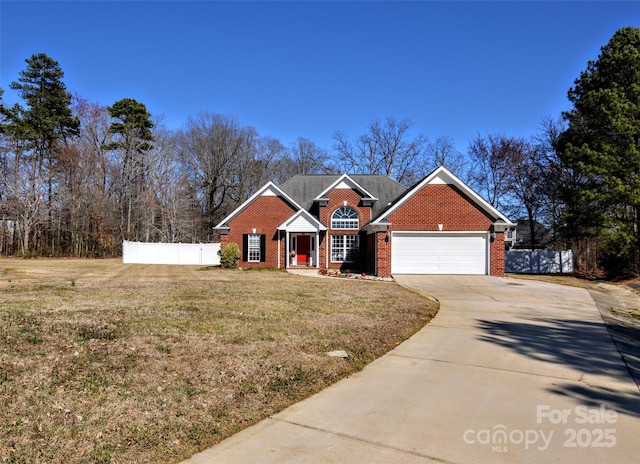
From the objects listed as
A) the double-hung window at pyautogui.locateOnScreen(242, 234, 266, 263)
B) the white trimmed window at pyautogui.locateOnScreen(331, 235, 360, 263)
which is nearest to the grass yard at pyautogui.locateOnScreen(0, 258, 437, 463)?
the white trimmed window at pyautogui.locateOnScreen(331, 235, 360, 263)

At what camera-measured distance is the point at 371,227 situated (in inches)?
835

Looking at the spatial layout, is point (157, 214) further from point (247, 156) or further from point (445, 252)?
point (445, 252)

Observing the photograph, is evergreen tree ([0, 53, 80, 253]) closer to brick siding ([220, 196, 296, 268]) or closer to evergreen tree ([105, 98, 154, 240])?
evergreen tree ([105, 98, 154, 240])

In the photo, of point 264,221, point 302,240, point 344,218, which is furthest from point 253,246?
point 344,218

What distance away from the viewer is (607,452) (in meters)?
3.28

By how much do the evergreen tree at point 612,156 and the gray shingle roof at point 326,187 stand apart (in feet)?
32.2

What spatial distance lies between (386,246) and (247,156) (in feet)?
94.1

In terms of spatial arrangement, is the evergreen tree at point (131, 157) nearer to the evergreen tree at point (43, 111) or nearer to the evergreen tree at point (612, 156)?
the evergreen tree at point (43, 111)

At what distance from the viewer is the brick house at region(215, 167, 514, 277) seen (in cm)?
2016

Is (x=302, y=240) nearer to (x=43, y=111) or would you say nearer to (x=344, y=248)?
(x=344, y=248)

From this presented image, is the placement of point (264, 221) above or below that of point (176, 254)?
above

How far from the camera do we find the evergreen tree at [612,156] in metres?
20.7

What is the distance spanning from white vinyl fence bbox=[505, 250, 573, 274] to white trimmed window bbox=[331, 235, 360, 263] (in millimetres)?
11394

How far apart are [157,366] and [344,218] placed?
20.1m
